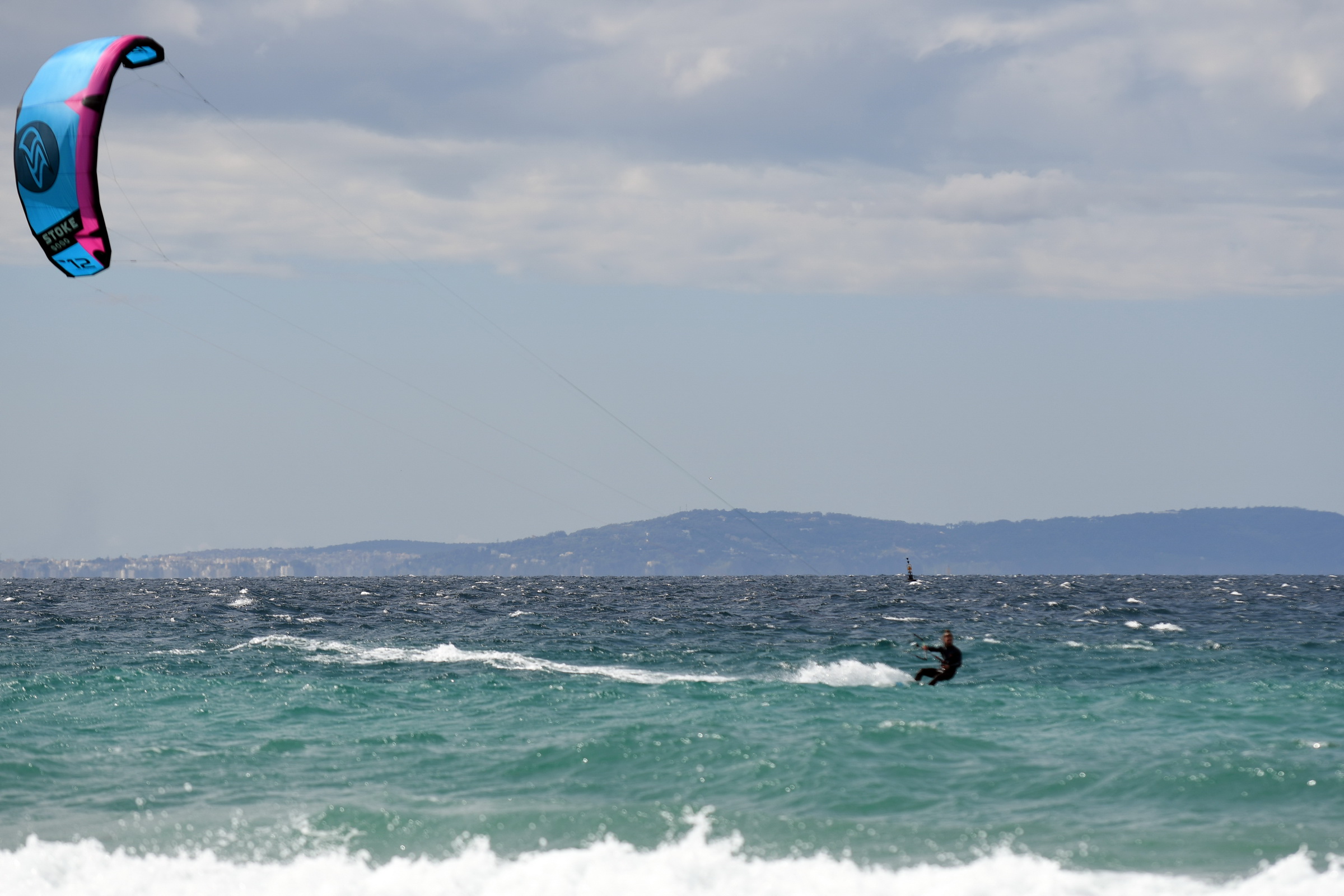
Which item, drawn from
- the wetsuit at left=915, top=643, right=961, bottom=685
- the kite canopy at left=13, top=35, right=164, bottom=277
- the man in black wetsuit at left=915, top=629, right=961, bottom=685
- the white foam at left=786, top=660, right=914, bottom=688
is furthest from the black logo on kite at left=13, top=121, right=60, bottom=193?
the wetsuit at left=915, top=643, right=961, bottom=685

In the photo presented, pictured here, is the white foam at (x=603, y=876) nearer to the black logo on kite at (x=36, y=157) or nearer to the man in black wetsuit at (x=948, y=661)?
the man in black wetsuit at (x=948, y=661)

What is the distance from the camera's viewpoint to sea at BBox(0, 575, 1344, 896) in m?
16.5

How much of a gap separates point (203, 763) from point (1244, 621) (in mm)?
49548

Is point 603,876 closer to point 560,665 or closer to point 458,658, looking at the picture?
point 560,665

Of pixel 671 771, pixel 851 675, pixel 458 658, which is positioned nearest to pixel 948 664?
pixel 851 675

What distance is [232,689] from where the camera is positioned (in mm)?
31062

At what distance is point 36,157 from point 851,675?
23644 millimetres

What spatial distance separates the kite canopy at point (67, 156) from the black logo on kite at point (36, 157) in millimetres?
11

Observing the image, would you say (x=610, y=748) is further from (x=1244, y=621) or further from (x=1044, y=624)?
(x=1244, y=621)

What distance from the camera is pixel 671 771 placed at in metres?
21.2

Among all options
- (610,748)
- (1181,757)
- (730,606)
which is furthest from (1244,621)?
(610,748)

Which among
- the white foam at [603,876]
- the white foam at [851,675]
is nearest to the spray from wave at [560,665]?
the white foam at [851,675]

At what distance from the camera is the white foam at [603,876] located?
15.8 m

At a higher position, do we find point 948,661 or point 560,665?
point 948,661
